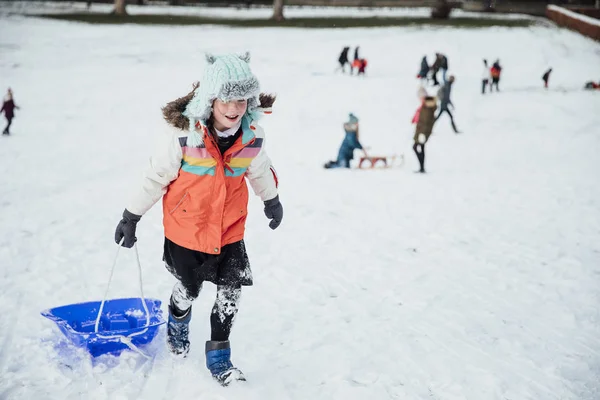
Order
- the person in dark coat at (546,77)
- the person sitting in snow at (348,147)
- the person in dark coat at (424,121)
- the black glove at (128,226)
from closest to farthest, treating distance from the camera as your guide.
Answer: the black glove at (128,226)
the person in dark coat at (424,121)
the person sitting in snow at (348,147)
the person in dark coat at (546,77)

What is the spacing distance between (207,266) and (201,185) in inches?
19.0

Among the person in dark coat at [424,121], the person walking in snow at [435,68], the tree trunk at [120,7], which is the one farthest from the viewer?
the tree trunk at [120,7]

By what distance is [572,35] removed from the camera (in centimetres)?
3247

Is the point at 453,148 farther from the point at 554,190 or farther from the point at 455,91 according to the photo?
the point at 455,91

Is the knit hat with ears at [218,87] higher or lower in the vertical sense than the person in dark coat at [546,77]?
higher

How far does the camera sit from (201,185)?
329 centimetres

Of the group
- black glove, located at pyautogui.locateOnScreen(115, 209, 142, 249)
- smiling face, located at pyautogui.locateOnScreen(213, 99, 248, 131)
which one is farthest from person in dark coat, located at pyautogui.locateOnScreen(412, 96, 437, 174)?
black glove, located at pyautogui.locateOnScreen(115, 209, 142, 249)

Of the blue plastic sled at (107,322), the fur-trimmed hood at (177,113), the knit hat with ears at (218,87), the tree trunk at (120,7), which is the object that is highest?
the knit hat with ears at (218,87)

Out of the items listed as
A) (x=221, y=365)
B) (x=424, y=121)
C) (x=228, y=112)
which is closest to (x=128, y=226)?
(x=228, y=112)

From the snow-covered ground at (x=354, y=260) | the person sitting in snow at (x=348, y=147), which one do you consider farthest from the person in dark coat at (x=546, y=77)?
the person sitting in snow at (x=348, y=147)

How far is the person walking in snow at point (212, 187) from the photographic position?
3188mm

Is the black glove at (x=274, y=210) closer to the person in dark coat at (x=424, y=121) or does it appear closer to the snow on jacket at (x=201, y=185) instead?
the snow on jacket at (x=201, y=185)

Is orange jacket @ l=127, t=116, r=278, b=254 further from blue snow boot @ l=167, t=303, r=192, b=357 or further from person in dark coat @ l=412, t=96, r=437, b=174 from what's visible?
person in dark coat @ l=412, t=96, r=437, b=174

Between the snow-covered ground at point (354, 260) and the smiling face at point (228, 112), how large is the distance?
1.53 m
